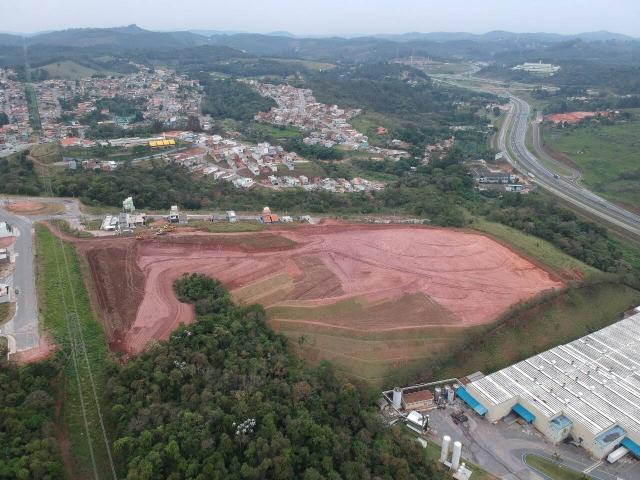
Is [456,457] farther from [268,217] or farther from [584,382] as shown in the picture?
[268,217]

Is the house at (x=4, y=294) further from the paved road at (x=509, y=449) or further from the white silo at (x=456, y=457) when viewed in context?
the white silo at (x=456, y=457)

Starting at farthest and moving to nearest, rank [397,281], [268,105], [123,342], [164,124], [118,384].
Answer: [268,105]
[164,124]
[397,281]
[123,342]
[118,384]

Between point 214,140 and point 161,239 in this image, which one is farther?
point 214,140

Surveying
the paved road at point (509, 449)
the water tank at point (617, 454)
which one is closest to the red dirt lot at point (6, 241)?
the paved road at point (509, 449)

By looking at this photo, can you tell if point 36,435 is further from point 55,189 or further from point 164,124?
point 164,124

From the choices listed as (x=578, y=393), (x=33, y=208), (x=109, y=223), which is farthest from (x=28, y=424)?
(x=578, y=393)

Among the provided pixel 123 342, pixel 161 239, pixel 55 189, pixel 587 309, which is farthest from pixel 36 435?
pixel 587 309

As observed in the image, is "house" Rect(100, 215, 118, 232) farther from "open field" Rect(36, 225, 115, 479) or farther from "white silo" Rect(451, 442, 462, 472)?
"white silo" Rect(451, 442, 462, 472)

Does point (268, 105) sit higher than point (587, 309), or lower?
higher
